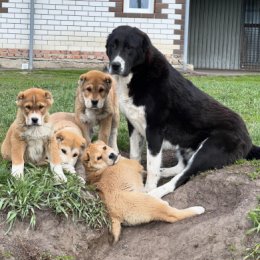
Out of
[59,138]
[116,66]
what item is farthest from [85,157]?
[116,66]

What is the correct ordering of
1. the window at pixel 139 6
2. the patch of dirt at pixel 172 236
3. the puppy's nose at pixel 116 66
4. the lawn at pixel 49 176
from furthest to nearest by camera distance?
the window at pixel 139 6
the puppy's nose at pixel 116 66
the lawn at pixel 49 176
the patch of dirt at pixel 172 236

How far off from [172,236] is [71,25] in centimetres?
1604

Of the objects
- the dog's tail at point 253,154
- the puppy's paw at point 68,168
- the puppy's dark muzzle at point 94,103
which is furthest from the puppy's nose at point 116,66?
the dog's tail at point 253,154

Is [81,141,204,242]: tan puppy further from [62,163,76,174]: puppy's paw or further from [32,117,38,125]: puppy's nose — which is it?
[32,117,38,125]: puppy's nose

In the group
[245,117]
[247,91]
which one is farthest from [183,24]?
[245,117]

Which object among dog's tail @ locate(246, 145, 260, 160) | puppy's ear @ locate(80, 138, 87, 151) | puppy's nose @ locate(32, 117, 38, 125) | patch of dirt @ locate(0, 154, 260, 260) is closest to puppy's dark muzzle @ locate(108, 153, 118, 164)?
puppy's ear @ locate(80, 138, 87, 151)

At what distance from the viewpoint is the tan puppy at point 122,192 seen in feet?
20.1

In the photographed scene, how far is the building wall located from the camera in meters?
21.0

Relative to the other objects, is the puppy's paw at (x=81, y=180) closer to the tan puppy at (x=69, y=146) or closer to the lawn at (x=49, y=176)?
the lawn at (x=49, y=176)

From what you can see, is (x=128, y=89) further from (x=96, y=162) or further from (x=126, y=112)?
(x=96, y=162)

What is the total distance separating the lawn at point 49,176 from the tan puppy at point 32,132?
12 cm

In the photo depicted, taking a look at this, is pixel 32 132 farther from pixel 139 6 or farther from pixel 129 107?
pixel 139 6

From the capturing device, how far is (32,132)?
6.44 m

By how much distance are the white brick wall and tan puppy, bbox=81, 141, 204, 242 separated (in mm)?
14609
